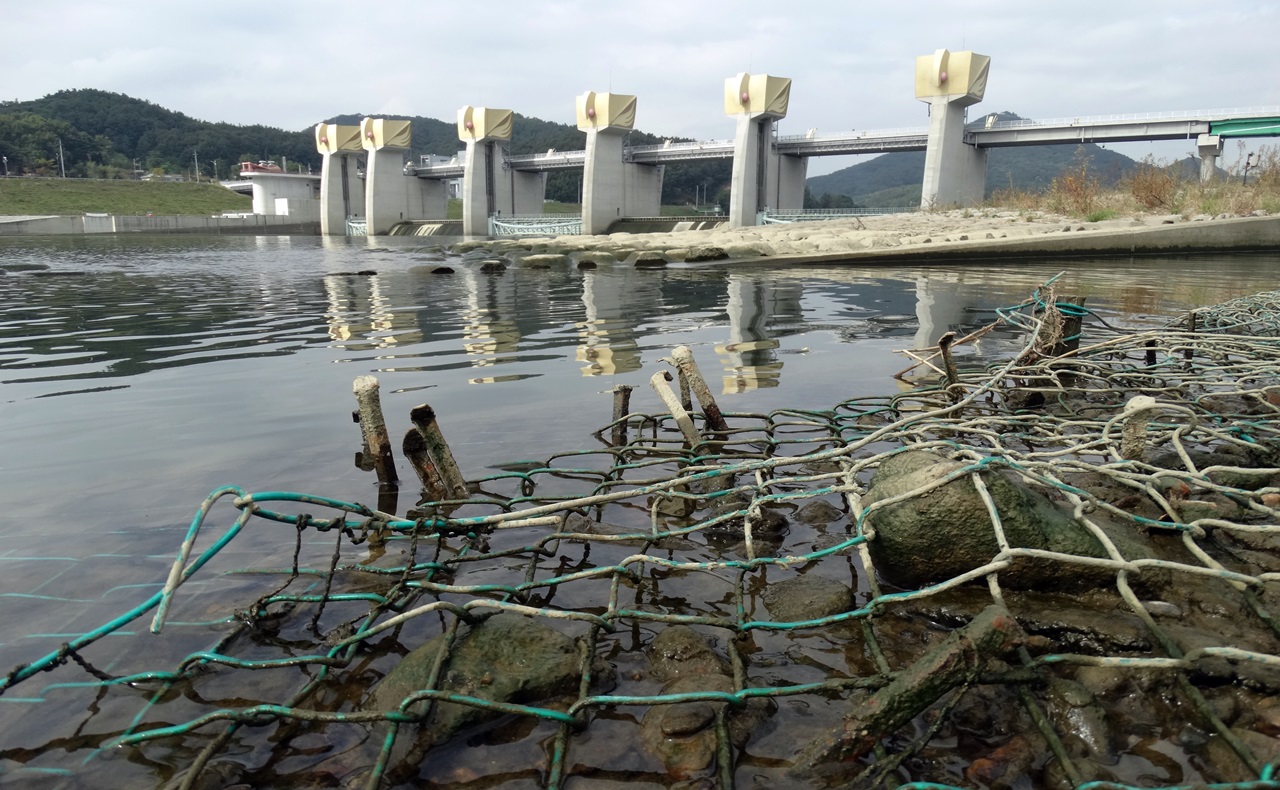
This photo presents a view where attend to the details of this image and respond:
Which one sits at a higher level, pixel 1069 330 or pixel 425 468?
pixel 1069 330

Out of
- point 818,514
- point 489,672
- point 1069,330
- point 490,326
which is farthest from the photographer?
point 490,326

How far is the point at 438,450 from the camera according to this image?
13.1 ft

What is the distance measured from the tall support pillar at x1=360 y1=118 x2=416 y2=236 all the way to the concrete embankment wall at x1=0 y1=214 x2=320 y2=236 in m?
14.2

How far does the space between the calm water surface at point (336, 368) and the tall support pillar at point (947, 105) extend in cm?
2927

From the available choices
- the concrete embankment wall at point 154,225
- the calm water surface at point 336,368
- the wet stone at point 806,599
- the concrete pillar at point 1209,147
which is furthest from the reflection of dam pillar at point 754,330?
the concrete embankment wall at point 154,225

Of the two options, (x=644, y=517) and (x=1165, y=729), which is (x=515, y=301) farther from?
(x=1165, y=729)

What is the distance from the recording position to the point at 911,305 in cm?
1348

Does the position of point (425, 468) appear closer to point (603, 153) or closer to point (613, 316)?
point (613, 316)

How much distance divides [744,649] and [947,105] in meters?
50.8

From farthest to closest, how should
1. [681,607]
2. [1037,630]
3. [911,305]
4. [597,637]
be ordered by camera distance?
[911,305] → [681,607] → [597,637] → [1037,630]

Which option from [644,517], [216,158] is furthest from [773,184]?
[216,158]

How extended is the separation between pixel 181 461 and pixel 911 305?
38.1 ft

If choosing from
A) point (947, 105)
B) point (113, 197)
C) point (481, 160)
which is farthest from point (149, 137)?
point (947, 105)

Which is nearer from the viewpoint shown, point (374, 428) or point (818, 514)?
point (818, 514)
